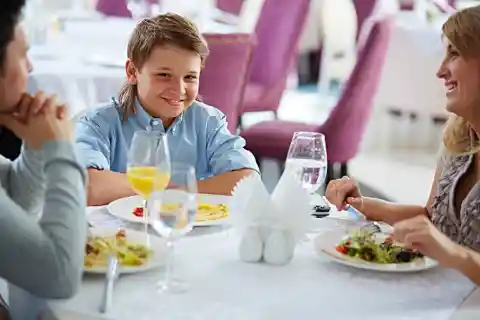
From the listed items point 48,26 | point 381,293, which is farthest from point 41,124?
point 48,26

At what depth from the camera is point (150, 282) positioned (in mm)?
1483

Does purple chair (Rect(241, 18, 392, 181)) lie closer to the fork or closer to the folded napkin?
the fork

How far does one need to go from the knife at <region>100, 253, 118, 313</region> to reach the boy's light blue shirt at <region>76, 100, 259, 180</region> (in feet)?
2.63

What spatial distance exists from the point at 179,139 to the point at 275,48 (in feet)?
8.93

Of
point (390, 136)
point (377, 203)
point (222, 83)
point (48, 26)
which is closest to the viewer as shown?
point (377, 203)

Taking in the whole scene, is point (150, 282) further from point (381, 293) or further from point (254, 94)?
point (254, 94)

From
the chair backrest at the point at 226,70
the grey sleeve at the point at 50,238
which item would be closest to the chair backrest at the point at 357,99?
Result: the chair backrest at the point at 226,70

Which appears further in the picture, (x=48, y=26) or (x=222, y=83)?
(x=48, y=26)

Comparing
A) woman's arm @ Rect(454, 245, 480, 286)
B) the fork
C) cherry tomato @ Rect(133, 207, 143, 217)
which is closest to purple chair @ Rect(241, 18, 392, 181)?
the fork

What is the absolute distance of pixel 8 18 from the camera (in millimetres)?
1320

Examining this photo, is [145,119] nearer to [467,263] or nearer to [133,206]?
[133,206]

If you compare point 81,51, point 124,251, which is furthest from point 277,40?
point 124,251

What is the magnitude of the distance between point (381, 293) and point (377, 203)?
55 centimetres

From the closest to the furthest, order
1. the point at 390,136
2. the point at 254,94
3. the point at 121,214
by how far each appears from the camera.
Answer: the point at 121,214
the point at 254,94
the point at 390,136
